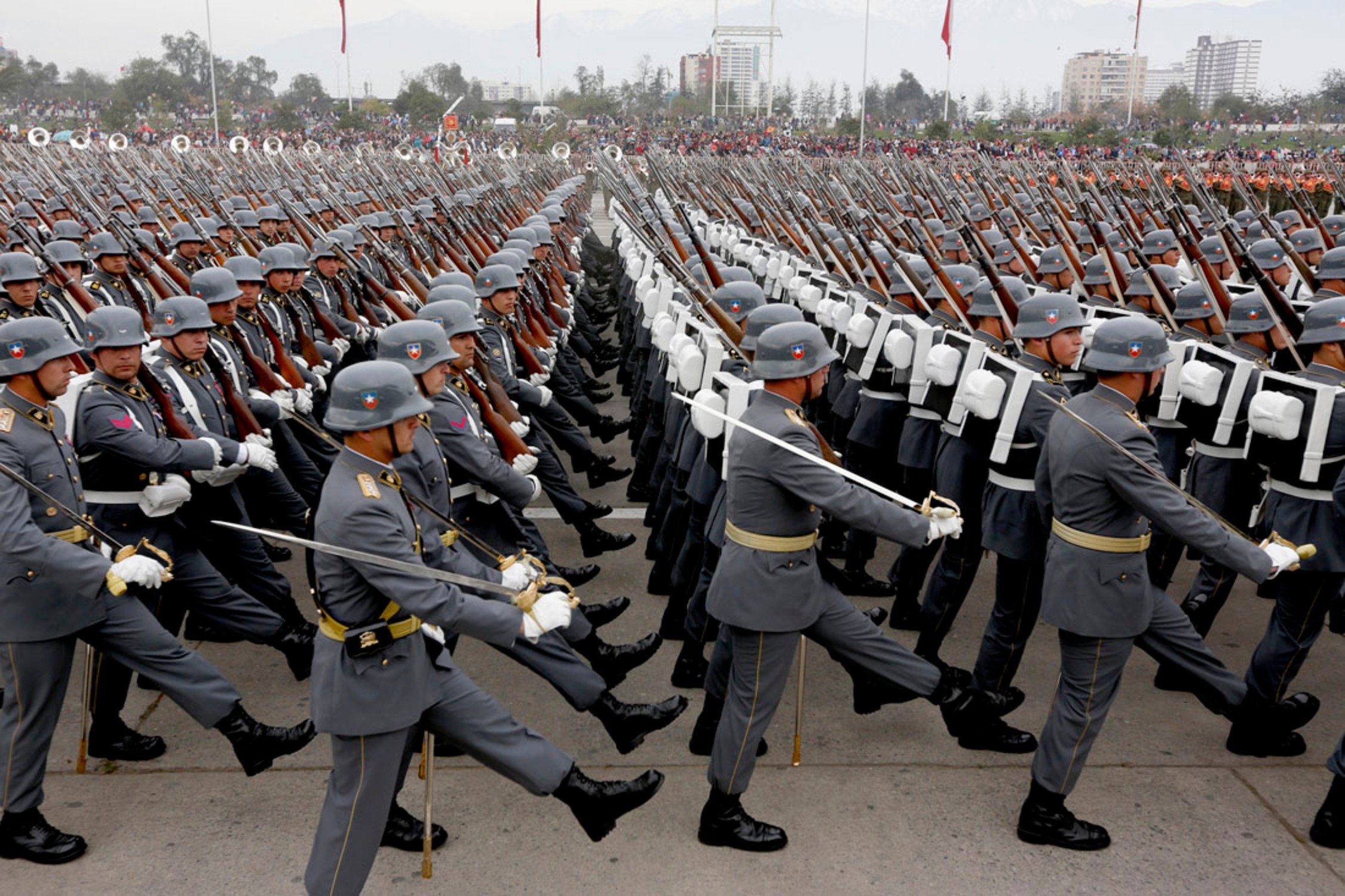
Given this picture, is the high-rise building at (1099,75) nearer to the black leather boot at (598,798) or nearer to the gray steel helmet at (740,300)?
the gray steel helmet at (740,300)

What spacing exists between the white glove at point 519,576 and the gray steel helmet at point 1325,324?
3424mm

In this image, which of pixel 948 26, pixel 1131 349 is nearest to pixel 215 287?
pixel 1131 349

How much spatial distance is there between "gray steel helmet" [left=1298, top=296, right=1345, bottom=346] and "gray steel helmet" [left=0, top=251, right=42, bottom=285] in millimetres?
7306

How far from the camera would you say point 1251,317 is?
5.75 m

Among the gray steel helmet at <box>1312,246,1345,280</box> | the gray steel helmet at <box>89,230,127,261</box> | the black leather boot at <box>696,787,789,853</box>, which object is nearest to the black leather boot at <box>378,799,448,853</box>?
the black leather boot at <box>696,787,789,853</box>

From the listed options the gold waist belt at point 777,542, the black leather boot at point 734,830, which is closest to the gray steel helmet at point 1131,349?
the gold waist belt at point 777,542

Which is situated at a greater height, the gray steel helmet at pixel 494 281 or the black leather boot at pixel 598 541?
the gray steel helmet at pixel 494 281

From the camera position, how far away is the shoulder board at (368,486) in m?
3.28

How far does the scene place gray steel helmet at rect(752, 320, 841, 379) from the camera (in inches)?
156

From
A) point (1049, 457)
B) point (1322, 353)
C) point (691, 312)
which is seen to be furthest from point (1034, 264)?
point (1049, 457)

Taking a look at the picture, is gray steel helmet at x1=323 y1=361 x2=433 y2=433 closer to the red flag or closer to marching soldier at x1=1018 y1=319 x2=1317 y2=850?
marching soldier at x1=1018 y1=319 x2=1317 y2=850

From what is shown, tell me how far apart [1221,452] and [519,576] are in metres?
3.75

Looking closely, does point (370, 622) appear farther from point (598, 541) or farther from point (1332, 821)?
point (598, 541)

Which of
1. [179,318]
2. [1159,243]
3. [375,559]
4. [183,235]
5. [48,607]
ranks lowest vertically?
[48,607]
